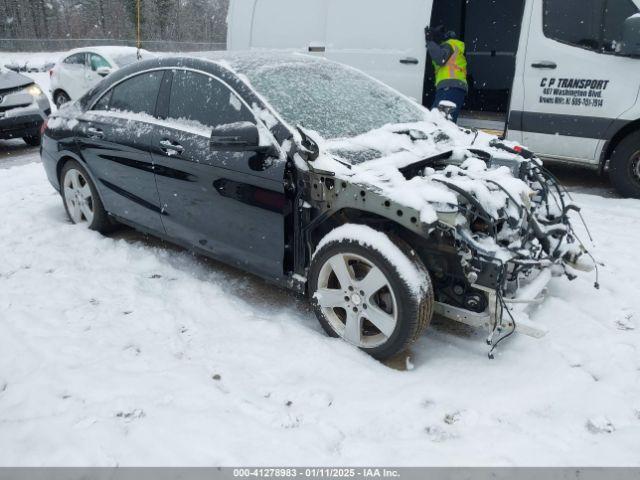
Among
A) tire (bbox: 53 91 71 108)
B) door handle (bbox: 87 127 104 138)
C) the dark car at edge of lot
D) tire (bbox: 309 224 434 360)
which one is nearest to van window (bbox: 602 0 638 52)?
tire (bbox: 309 224 434 360)

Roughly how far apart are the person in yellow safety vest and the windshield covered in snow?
2002 mm

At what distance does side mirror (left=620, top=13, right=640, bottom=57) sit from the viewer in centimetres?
471

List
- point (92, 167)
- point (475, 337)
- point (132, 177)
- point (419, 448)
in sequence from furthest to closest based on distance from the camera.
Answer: point (92, 167)
point (132, 177)
point (475, 337)
point (419, 448)

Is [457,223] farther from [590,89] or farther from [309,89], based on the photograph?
[590,89]

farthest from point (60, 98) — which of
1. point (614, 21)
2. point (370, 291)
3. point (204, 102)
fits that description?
point (370, 291)

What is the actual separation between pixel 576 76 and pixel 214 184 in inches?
158

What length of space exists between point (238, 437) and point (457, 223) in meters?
1.46

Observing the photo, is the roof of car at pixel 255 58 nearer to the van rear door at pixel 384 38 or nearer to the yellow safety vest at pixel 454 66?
the van rear door at pixel 384 38

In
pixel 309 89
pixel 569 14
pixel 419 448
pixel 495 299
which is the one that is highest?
pixel 569 14

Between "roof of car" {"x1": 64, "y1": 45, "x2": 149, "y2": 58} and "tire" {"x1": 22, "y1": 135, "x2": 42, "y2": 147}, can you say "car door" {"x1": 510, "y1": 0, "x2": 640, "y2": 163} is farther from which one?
"roof of car" {"x1": 64, "y1": 45, "x2": 149, "y2": 58}

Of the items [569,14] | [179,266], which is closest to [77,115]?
[179,266]

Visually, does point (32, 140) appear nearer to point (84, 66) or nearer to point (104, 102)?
→ point (84, 66)

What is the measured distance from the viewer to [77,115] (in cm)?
452

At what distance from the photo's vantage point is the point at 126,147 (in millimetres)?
4000
